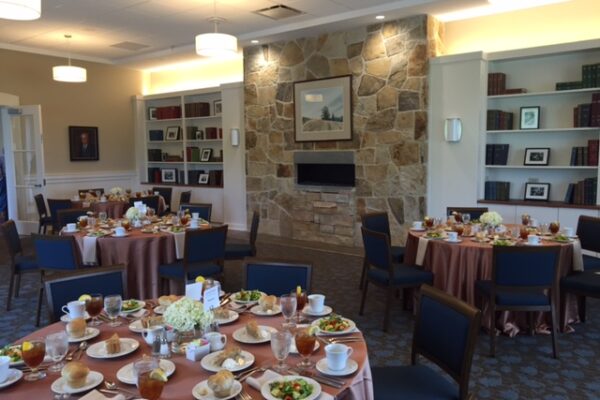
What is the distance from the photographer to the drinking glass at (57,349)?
183 centimetres

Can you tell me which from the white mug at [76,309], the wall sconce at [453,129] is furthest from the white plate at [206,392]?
the wall sconce at [453,129]

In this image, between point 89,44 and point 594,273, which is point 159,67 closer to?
point 89,44

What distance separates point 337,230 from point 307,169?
1.25 m

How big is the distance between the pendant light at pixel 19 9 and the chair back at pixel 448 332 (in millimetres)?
3098

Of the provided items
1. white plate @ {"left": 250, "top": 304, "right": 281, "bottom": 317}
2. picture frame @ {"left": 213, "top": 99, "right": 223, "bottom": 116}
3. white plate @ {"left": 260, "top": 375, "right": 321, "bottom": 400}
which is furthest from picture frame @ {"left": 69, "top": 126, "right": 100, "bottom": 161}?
white plate @ {"left": 260, "top": 375, "right": 321, "bottom": 400}

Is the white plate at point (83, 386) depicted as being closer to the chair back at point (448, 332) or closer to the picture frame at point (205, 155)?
the chair back at point (448, 332)

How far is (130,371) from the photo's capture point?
179cm

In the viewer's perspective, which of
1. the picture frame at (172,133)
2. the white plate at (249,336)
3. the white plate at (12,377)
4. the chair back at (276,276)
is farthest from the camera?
the picture frame at (172,133)

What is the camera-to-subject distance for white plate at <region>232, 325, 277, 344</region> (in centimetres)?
206

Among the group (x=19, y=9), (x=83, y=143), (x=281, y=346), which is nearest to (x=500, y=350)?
(x=281, y=346)

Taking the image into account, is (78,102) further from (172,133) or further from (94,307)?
(94,307)

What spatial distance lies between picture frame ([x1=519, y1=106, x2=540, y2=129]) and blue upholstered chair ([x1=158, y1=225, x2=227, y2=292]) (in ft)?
14.6

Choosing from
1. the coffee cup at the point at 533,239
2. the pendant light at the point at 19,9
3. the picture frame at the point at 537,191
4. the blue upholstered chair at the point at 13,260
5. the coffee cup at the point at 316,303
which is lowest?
the blue upholstered chair at the point at 13,260

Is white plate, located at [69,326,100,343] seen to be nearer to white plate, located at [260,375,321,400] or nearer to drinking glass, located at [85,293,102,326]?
drinking glass, located at [85,293,102,326]
